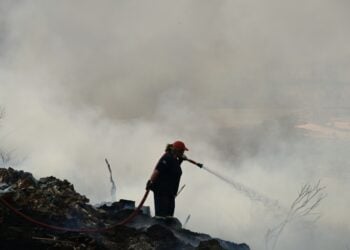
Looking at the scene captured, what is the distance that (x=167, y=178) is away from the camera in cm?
1099

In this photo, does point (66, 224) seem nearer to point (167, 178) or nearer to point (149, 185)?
point (149, 185)

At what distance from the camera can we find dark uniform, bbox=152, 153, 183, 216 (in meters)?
10.8

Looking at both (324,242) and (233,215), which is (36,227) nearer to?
(233,215)

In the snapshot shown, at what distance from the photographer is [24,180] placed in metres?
9.42

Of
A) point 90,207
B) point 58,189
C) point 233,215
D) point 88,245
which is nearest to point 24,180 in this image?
point 58,189

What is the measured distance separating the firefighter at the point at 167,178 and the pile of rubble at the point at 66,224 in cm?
69

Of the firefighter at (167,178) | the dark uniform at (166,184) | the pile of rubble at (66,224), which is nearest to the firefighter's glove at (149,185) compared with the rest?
the firefighter at (167,178)

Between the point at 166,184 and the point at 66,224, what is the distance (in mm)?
3155

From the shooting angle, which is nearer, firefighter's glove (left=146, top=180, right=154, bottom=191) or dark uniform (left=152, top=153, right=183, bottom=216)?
firefighter's glove (left=146, top=180, right=154, bottom=191)

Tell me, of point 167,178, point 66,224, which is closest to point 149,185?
point 167,178

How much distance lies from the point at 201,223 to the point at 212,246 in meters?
143

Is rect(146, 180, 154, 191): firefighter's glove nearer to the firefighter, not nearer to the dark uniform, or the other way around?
the firefighter

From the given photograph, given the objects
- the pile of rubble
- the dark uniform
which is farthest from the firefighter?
the pile of rubble

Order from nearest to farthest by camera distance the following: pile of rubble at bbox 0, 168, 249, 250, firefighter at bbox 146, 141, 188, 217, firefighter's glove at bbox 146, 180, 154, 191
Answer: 1. pile of rubble at bbox 0, 168, 249, 250
2. firefighter's glove at bbox 146, 180, 154, 191
3. firefighter at bbox 146, 141, 188, 217
